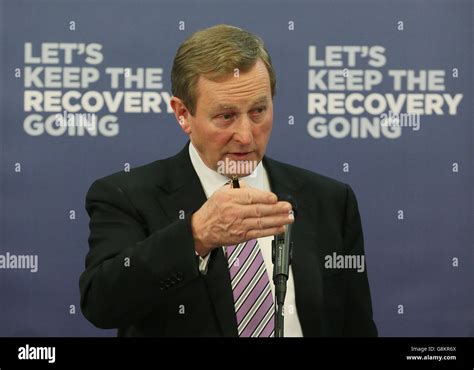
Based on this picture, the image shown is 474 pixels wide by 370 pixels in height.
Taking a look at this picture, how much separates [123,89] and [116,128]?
16 centimetres

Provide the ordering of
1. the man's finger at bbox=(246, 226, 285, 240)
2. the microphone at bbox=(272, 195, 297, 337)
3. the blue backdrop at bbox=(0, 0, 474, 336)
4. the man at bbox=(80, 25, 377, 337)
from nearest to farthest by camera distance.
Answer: the microphone at bbox=(272, 195, 297, 337)
the man's finger at bbox=(246, 226, 285, 240)
the man at bbox=(80, 25, 377, 337)
the blue backdrop at bbox=(0, 0, 474, 336)

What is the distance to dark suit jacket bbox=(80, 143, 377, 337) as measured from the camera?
7.98 ft

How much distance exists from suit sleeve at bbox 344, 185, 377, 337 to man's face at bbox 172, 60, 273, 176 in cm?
42

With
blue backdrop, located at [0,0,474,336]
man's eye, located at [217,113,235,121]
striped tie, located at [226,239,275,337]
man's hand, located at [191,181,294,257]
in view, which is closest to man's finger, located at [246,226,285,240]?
man's hand, located at [191,181,294,257]

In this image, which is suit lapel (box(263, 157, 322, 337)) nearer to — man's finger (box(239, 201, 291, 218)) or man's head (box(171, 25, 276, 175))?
man's head (box(171, 25, 276, 175))

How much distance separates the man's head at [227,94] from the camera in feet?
8.98

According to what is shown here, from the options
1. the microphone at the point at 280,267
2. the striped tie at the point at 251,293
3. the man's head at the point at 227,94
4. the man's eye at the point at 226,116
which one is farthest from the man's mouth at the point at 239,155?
the microphone at the point at 280,267

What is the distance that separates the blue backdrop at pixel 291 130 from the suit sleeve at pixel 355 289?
213 mm

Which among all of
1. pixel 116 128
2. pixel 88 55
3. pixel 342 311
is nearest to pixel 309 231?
pixel 342 311

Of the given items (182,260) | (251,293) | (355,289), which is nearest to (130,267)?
(182,260)

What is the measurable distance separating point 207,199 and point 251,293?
0.36m

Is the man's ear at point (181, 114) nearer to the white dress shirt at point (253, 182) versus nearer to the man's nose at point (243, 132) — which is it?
the white dress shirt at point (253, 182)

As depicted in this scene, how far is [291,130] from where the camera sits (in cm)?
319

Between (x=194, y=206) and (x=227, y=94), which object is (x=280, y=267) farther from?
(x=227, y=94)
